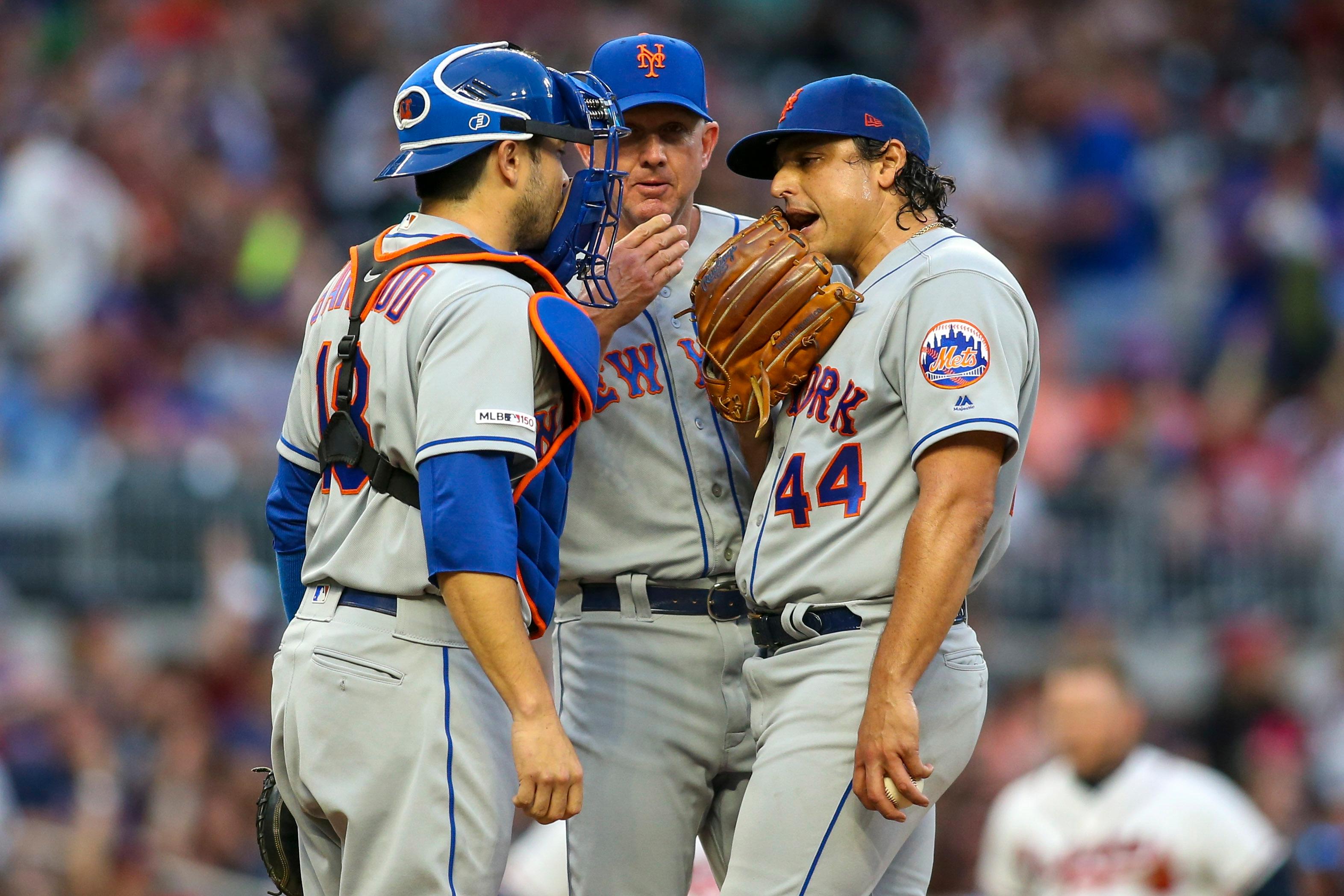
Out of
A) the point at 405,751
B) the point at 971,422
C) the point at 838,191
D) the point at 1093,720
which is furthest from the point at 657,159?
the point at 1093,720

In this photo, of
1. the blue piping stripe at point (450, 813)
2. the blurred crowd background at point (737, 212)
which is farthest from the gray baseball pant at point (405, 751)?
the blurred crowd background at point (737, 212)

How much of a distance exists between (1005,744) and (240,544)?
385 cm

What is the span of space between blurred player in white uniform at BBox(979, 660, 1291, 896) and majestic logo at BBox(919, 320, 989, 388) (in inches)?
131

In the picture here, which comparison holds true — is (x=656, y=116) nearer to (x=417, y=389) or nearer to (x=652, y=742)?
(x=417, y=389)

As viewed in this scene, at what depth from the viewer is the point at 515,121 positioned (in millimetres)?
3314

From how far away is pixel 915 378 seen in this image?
3.28 m

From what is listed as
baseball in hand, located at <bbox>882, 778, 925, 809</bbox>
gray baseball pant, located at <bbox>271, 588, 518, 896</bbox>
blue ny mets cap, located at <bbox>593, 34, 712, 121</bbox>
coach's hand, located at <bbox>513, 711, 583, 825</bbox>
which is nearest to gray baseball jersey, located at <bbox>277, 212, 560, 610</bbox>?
gray baseball pant, located at <bbox>271, 588, 518, 896</bbox>

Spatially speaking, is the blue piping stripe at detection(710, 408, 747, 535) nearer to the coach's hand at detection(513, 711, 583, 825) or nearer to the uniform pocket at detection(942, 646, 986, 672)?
the uniform pocket at detection(942, 646, 986, 672)

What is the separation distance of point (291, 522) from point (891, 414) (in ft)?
4.27

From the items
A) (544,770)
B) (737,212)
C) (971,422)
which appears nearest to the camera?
(544,770)

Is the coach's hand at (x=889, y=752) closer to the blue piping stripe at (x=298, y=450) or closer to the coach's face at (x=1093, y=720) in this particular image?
the blue piping stripe at (x=298, y=450)

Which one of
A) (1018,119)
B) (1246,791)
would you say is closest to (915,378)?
(1246,791)

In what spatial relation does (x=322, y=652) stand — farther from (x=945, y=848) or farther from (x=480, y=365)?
(x=945, y=848)

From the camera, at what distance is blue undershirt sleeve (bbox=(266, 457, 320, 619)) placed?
3572mm
